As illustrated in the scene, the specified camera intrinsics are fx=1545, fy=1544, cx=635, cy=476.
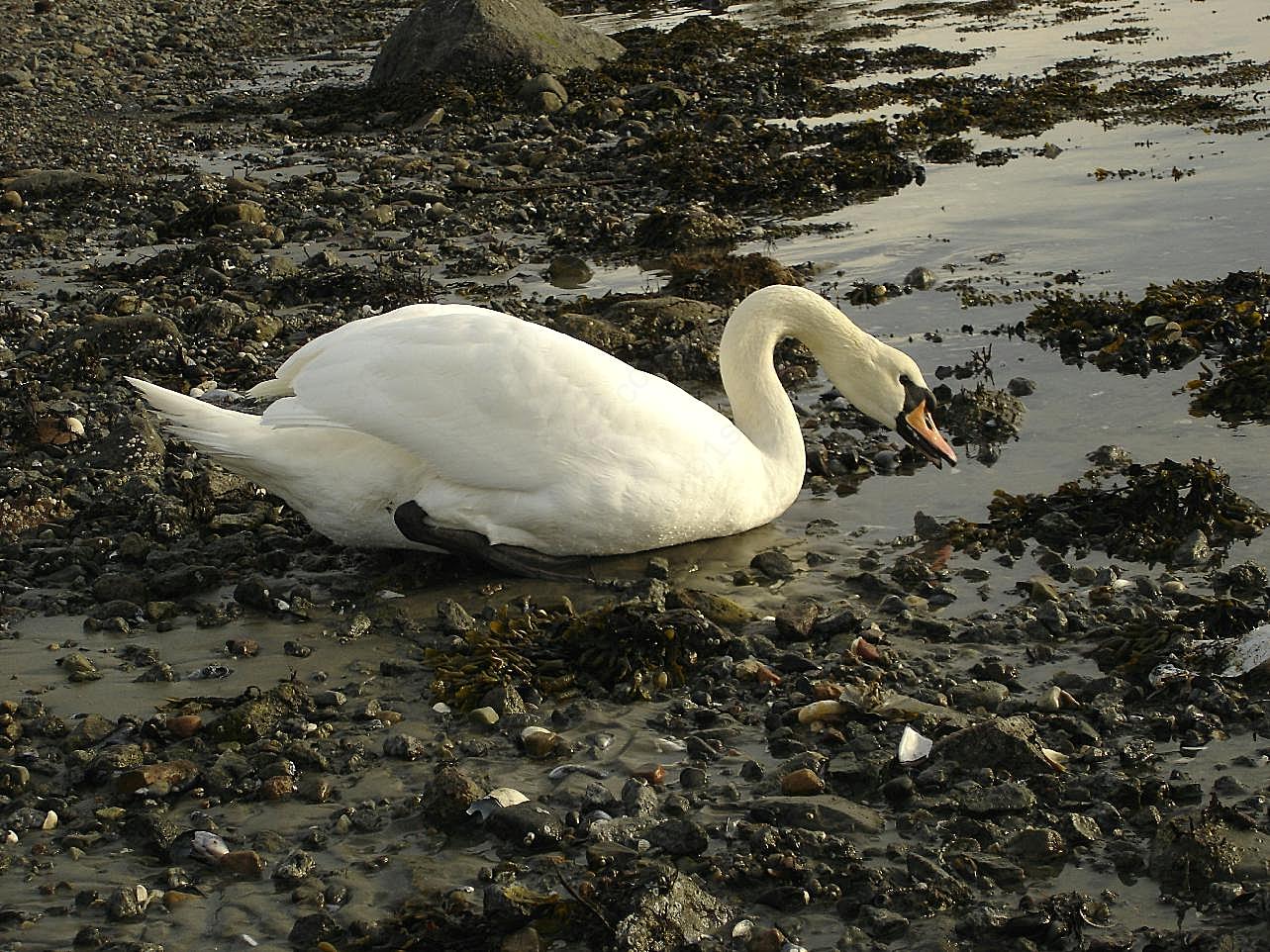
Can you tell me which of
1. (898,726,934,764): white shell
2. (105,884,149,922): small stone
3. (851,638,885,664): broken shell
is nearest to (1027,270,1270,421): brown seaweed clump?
(851,638,885,664): broken shell

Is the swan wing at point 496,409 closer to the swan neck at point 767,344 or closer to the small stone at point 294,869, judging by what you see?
the swan neck at point 767,344

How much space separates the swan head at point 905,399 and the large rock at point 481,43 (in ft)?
44.4

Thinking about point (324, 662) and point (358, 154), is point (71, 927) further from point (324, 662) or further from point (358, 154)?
point (358, 154)

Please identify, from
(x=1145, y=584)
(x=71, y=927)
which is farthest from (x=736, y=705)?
(x=71, y=927)

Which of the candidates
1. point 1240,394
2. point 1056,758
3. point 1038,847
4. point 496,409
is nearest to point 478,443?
point 496,409

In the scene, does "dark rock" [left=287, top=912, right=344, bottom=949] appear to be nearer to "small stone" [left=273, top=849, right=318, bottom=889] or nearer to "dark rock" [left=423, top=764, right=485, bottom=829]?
"small stone" [left=273, top=849, right=318, bottom=889]

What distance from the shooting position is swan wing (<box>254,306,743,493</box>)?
6.61 meters

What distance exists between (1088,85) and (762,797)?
49.2 feet

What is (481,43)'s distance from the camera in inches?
800

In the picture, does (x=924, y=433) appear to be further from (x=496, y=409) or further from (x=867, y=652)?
(x=496, y=409)

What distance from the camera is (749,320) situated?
304 inches

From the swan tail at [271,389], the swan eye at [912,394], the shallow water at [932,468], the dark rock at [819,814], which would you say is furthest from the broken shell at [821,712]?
the swan tail at [271,389]

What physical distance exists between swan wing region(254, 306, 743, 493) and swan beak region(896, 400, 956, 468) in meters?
1.46

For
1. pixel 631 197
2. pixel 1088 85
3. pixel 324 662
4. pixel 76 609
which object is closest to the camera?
pixel 324 662
